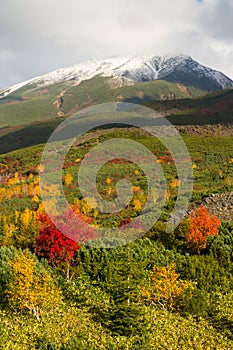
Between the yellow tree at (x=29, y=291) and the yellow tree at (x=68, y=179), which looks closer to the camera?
the yellow tree at (x=29, y=291)

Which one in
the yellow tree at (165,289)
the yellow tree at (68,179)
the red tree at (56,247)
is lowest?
the yellow tree at (68,179)

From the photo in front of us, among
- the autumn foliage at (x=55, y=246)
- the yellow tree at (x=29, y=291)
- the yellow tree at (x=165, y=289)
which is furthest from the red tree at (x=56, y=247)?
the yellow tree at (x=165, y=289)

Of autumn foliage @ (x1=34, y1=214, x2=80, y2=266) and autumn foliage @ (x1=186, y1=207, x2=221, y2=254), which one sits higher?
autumn foliage @ (x1=34, y1=214, x2=80, y2=266)

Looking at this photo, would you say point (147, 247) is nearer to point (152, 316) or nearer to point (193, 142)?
point (152, 316)

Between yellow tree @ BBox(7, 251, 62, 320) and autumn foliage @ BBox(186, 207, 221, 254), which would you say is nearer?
yellow tree @ BBox(7, 251, 62, 320)

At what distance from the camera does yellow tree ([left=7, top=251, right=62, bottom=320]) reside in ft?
78.9

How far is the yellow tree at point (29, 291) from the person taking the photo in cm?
2405

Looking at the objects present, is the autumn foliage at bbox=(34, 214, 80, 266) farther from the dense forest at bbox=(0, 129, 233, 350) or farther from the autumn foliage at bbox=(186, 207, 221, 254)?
the autumn foliage at bbox=(186, 207, 221, 254)

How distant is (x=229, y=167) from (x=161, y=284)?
100498 mm

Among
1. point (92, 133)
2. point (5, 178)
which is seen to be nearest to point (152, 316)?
point (5, 178)

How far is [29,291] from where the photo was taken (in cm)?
2420

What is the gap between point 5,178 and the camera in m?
149

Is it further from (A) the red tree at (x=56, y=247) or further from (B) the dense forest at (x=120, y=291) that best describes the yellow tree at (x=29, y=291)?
(A) the red tree at (x=56, y=247)

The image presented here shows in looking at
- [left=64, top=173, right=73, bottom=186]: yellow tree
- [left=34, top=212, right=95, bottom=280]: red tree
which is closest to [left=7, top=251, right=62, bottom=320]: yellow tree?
[left=34, top=212, right=95, bottom=280]: red tree
